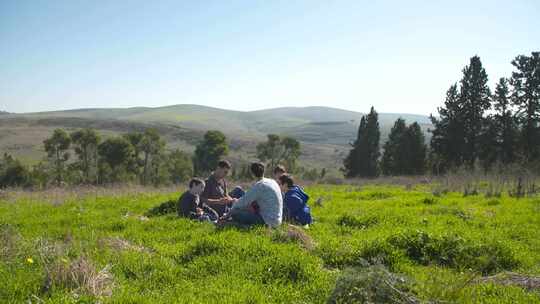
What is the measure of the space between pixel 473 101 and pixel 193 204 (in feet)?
118

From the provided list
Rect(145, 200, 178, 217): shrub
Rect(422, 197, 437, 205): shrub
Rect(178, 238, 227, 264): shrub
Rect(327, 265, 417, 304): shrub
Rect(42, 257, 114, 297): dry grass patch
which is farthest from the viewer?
Rect(422, 197, 437, 205): shrub

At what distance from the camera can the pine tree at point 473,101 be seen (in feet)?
128

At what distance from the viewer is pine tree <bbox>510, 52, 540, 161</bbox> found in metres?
38.1

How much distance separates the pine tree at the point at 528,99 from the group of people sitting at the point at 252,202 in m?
35.5

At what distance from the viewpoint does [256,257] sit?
21.4 ft

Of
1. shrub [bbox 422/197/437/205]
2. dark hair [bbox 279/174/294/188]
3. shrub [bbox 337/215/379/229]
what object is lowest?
shrub [bbox 422/197/437/205]

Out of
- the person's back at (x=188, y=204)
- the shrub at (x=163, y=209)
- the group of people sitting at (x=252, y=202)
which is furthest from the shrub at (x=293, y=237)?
the shrub at (x=163, y=209)

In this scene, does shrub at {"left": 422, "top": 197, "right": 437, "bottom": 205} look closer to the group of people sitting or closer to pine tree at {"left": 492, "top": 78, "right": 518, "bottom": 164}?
the group of people sitting

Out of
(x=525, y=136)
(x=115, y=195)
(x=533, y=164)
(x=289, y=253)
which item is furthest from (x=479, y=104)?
(x=289, y=253)

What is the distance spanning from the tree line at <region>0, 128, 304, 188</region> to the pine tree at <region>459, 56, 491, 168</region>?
22420 mm

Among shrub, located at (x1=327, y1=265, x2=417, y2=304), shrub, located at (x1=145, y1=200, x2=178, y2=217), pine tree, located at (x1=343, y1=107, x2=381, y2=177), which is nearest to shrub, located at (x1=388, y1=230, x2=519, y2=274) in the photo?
shrub, located at (x1=327, y1=265, x2=417, y2=304)

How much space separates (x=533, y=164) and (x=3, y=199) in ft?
78.0

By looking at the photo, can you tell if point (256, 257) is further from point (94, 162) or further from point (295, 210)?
point (94, 162)

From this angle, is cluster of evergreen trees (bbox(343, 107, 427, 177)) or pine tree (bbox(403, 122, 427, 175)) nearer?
pine tree (bbox(403, 122, 427, 175))
